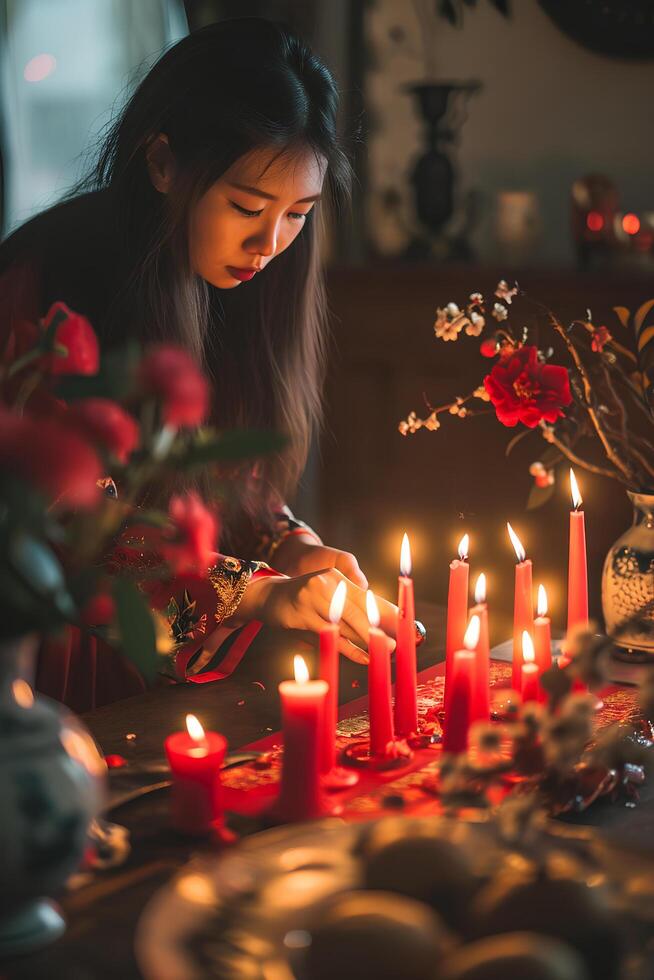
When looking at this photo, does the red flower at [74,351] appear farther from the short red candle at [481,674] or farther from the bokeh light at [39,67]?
the bokeh light at [39,67]

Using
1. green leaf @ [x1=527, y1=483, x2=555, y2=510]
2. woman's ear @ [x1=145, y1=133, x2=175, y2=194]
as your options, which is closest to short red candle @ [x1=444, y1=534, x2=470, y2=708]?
green leaf @ [x1=527, y1=483, x2=555, y2=510]

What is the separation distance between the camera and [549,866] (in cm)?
70

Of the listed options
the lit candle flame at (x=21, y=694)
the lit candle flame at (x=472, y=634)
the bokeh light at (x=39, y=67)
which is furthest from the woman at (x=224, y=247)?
the bokeh light at (x=39, y=67)

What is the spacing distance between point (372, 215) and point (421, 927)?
113 inches

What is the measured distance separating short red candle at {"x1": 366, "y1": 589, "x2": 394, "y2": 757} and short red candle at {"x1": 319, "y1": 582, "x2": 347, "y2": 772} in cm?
3

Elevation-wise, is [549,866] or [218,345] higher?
[218,345]

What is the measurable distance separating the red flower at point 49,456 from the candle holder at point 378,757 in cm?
50

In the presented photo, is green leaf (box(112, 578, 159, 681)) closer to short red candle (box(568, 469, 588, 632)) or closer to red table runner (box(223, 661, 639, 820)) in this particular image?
red table runner (box(223, 661, 639, 820))

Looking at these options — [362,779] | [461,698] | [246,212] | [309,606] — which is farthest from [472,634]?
[246,212]

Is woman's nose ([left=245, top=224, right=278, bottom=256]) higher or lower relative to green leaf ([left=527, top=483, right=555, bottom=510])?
higher

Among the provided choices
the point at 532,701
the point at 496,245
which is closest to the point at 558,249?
the point at 496,245

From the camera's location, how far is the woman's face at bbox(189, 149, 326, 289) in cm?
154

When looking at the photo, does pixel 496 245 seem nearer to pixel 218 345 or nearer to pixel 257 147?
pixel 218 345

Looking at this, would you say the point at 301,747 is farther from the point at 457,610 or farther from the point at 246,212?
the point at 246,212
